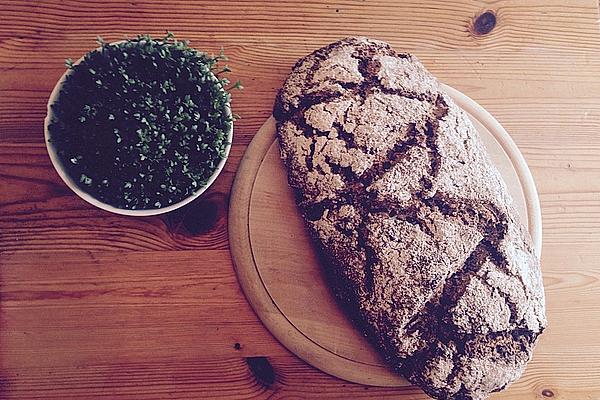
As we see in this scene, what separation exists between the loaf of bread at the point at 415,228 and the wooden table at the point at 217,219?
180 millimetres

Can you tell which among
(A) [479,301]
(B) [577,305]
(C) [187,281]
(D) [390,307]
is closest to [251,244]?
Result: (C) [187,281]

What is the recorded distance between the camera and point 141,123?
35.8 inches

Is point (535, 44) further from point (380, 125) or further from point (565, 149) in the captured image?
point (380, 125)

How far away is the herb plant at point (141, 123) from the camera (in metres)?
0.91

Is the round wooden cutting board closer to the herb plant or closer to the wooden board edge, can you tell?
the wooden board edge

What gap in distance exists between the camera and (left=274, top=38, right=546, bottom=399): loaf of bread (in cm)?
94

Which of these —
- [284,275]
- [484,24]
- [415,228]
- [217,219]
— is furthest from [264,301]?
[484,24]

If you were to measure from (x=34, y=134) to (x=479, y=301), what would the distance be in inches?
31.5

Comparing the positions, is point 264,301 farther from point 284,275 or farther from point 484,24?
point 484,24

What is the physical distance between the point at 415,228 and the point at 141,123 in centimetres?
43

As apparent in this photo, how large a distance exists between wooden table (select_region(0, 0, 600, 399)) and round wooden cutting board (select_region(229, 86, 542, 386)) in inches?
1.7

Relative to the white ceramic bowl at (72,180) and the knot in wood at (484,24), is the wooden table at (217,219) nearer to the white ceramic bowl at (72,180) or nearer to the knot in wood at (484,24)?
the knot in wood at (484,24)

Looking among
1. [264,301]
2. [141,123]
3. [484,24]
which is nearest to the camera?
[141,123]

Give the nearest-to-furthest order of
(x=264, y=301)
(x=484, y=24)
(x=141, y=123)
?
(x=141, y=123) → (x=264, y=301) → (x=484, y=24)
